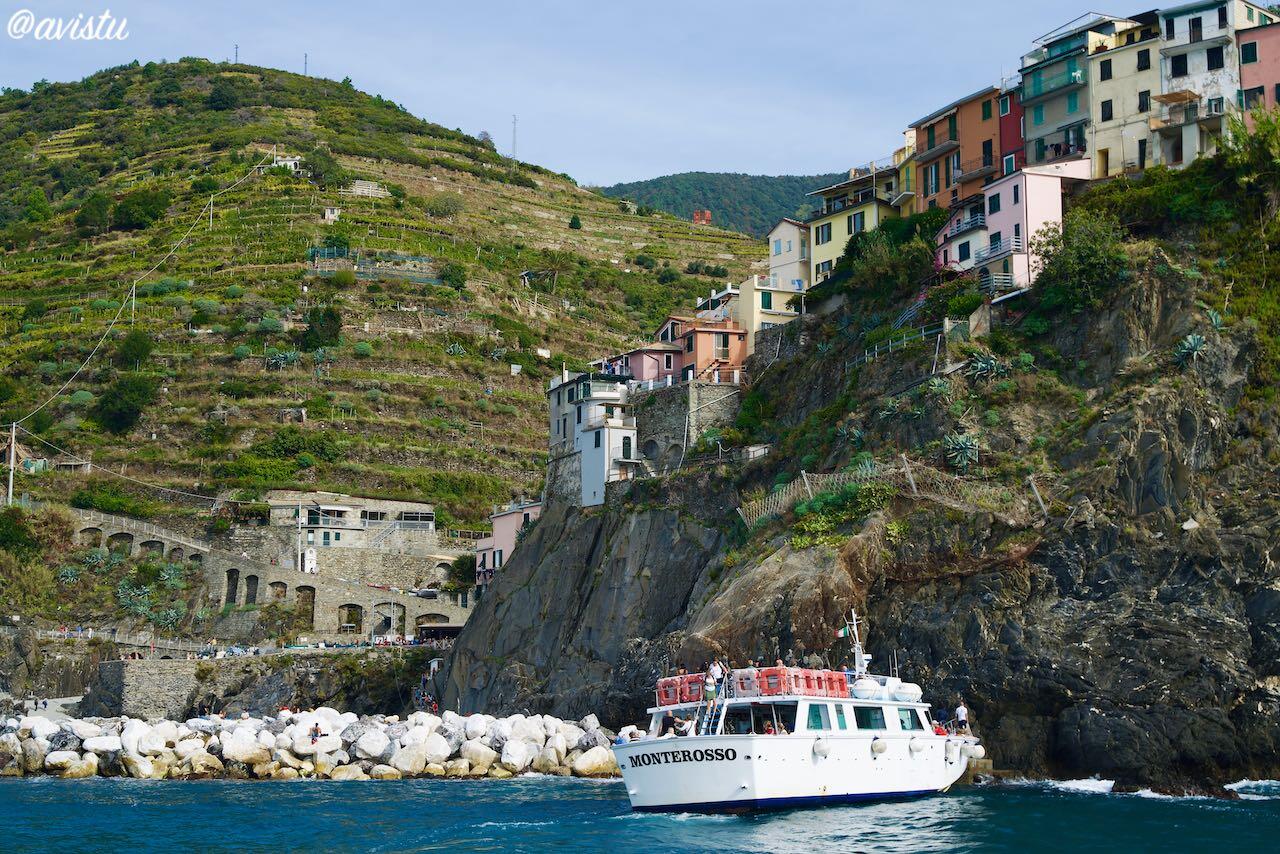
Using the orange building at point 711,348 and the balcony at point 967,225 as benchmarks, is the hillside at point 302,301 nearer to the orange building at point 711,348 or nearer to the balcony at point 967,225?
the orange building at point 711,348

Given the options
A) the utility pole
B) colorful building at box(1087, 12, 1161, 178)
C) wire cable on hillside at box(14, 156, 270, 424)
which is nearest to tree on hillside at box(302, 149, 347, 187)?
wire cable on hillside at box(14, 156, 270, 424)

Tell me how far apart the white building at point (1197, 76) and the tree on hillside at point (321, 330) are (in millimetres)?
62269

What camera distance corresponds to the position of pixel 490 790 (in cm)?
4881

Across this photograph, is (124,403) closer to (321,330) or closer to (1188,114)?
(321,330)

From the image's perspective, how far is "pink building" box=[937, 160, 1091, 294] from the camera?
59.7m

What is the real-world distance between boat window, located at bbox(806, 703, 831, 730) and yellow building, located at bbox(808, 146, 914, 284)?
36369 millimetres

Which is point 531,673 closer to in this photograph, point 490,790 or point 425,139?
point 490,790

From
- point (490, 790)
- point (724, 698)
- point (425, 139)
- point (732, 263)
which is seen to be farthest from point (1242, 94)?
point (425, 139)

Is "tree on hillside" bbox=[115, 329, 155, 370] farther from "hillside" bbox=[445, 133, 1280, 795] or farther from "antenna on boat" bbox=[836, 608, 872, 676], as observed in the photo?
"antenna on boat" bbox=[836, 608, 872, 676]

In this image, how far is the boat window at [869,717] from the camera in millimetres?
40844

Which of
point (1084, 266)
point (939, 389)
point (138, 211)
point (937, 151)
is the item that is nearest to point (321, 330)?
point (138, 211)

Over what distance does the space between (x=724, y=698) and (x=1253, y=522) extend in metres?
18.9

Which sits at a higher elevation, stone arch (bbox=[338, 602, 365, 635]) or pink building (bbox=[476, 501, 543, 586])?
pink building (bbox=[476, 501, 543, 586])

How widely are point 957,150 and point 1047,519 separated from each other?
81.9 feet
